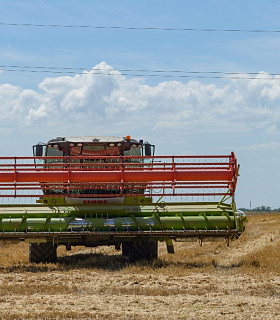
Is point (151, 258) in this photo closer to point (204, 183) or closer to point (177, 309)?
point (204, 183)

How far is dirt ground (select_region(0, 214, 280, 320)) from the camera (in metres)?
8.45

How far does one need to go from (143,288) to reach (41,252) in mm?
4522

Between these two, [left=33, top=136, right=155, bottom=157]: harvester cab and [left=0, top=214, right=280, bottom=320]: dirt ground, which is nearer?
[left=0, top=214, right=280, bottom=320]: dirt ground

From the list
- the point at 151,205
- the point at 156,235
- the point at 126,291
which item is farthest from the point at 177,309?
the point at 151,205

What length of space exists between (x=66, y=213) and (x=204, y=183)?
3442 mm

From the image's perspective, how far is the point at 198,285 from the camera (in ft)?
35.9

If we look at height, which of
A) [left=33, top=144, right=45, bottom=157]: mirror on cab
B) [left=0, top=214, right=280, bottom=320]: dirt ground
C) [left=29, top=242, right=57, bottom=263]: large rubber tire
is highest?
[left=33, top=144, right=45, bottom=157]: mirror on cab

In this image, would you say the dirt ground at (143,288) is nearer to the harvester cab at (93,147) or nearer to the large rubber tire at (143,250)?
the large rubber tire at (143,250)

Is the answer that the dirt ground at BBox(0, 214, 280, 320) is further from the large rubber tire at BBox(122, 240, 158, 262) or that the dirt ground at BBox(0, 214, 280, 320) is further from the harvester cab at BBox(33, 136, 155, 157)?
the harvester cab at BBox(33, 136, 155, 157)

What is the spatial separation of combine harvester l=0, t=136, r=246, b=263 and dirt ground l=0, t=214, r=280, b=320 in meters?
0.69

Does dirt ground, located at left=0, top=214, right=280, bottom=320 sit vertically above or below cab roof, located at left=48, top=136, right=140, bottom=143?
below

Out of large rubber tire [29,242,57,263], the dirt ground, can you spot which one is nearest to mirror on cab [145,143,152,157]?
the dirt ground

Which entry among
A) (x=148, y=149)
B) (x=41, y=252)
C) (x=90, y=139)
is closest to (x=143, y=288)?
(x=41, y=252)

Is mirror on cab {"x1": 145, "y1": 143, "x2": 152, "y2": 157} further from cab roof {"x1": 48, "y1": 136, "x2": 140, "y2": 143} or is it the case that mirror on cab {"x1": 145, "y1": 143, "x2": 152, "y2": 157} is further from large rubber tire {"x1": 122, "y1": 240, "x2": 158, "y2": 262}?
large rubber tire {"x1": 122, "y1": 240, "x2": 158, "y2": 262}
